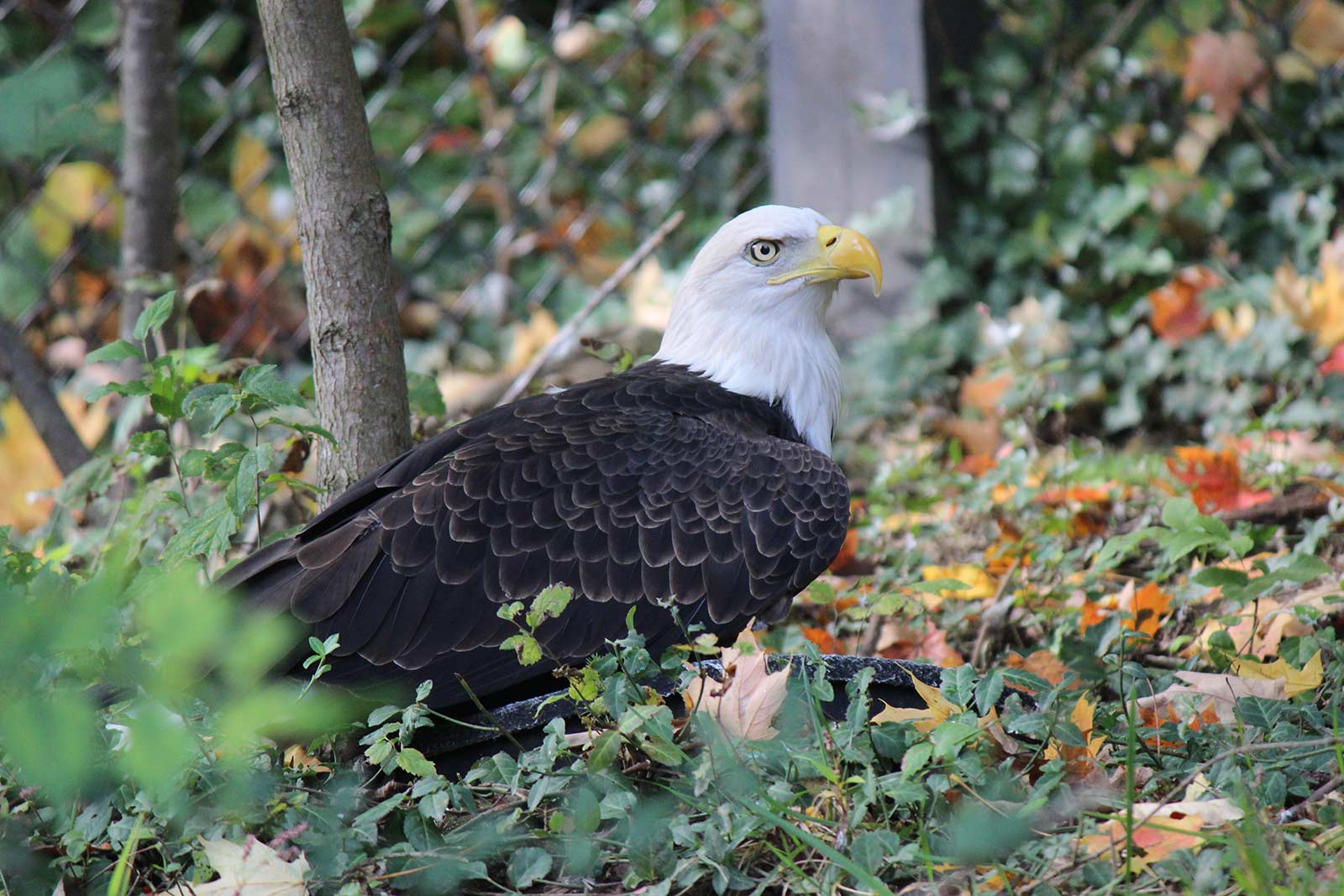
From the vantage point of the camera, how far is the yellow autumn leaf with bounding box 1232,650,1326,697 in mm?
2670

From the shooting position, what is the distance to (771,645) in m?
3.74

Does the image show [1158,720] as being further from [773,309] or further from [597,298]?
[597,298]

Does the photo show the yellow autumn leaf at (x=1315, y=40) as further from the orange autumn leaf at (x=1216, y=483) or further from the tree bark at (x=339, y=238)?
the tree bark at (x=339, y=238)

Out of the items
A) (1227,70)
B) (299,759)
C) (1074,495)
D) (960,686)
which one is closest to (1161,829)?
(960,686)

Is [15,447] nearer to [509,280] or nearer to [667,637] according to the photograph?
[509,280]

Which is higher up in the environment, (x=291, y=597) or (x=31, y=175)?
(x=31, y=175)

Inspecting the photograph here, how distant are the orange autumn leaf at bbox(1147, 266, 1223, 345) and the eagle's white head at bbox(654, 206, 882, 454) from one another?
89.3 inches

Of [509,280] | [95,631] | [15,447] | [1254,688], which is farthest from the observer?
[509,280]

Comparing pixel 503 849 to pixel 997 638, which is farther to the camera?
pixel 997 638

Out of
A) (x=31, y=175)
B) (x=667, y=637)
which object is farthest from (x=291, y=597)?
(x=31, y=175)

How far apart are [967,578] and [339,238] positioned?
1861 millimetres

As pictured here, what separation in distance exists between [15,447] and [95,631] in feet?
14.4

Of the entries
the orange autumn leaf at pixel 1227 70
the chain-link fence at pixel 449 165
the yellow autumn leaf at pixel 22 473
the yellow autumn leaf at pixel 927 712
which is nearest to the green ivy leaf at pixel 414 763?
the yellow autumn leaf at pixel 927 712

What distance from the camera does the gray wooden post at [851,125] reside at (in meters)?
5.73
